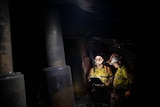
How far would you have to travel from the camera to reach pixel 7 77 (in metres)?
2.02

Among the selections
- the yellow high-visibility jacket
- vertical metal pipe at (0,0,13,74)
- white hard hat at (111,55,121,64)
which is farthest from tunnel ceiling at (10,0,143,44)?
vertical metal pipe at (0,0,13,74)

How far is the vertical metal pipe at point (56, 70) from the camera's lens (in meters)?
2.97

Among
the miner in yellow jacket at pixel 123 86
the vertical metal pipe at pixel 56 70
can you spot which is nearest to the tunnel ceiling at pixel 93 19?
the vertical metal pipe at pixel 56 70

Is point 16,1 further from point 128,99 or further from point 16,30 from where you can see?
point 128,99

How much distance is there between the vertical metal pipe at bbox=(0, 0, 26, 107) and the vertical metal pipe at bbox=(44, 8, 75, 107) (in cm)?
83

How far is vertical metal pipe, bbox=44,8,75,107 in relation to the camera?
117 inches

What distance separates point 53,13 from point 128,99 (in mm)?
3983

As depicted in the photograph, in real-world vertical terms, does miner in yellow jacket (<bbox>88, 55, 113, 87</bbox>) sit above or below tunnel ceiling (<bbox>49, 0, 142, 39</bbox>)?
below

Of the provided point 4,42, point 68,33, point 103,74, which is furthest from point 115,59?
point 4,42

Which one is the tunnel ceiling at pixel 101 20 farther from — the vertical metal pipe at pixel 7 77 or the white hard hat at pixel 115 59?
the vertical metal pipe at pixel 7 77

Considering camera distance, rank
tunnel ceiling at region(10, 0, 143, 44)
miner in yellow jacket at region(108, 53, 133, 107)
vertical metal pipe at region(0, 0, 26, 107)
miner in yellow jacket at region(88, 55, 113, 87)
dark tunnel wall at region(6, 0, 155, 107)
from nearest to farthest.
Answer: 1. vertical metal pipe at region(0, 0, 26, 107)
2. tunnel ceiling at region(10, 0, 143, 44)
3. dark tunnel wall at region(6, 0, 155, 107)
4. miner in yellow jacket at region(108, 53, 133, 107)
5. miner in yellow jacket at region(88, 55, 113, 87)

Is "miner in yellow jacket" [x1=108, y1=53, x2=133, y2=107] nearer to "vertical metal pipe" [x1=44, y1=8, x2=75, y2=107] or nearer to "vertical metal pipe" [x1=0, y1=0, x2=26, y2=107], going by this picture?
"vertical metal pipe" [x1=44, y1=8, x2=75, y2=107]

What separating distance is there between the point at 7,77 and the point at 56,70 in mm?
1086

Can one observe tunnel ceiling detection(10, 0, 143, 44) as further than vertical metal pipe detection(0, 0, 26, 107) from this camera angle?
Yes
